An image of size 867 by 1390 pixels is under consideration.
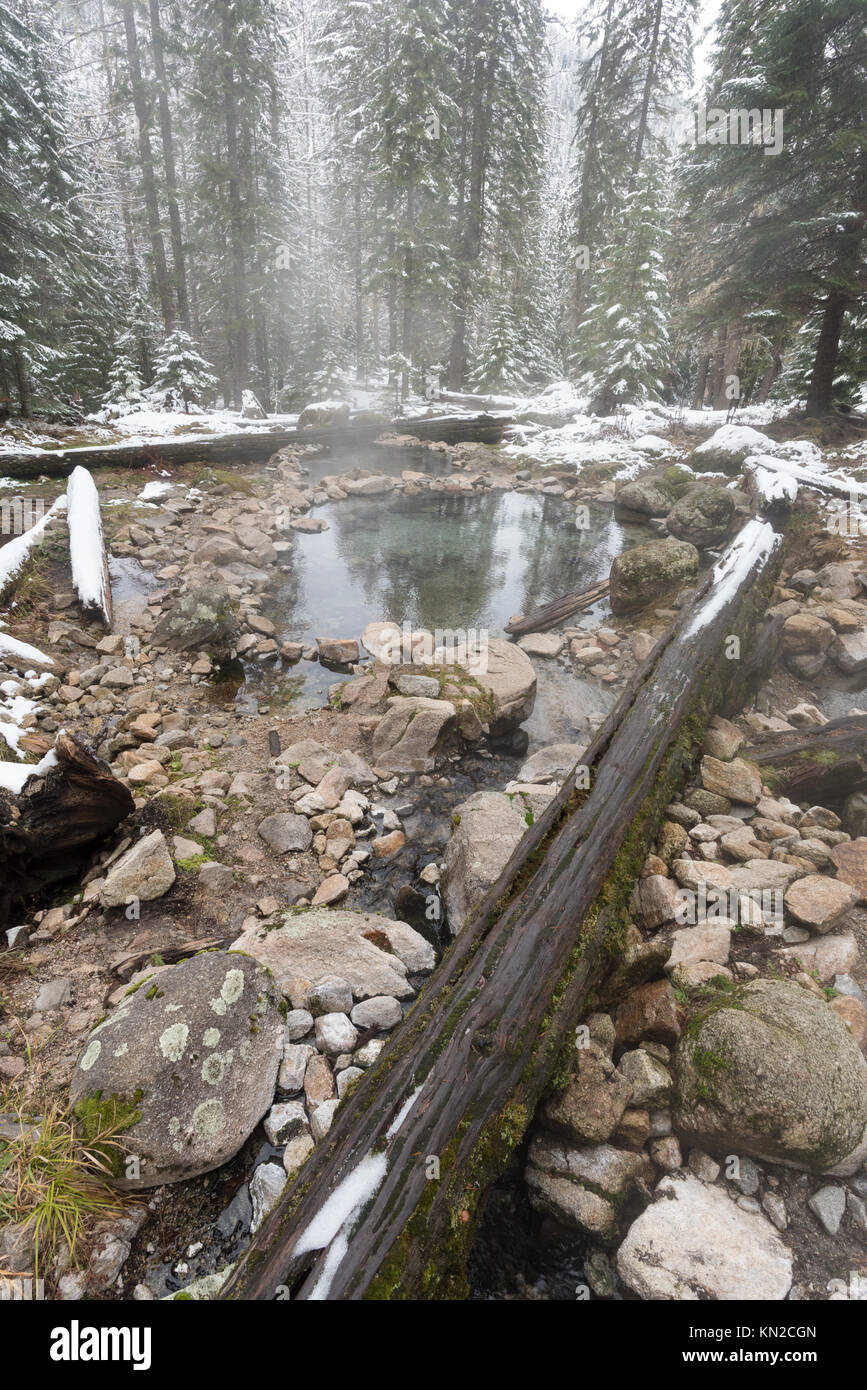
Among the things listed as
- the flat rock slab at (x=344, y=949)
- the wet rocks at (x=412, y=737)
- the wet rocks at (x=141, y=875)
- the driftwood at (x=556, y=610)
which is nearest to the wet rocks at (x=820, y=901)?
the flat rock slab at (x=344, y=949)

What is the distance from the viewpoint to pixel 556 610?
9719mm

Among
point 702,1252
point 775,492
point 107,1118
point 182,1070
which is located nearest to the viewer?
point 702,1252

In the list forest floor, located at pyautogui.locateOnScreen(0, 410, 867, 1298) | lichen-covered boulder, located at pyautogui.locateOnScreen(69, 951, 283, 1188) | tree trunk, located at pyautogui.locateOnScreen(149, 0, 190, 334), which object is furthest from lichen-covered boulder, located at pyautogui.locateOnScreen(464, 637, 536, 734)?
tree trunk, located at pyautogui.locateOnScreen(149, 0, 190, 334)

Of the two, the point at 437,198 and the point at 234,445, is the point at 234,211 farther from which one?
the point at 234,445

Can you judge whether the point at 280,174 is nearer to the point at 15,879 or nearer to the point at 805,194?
the point at 805,194

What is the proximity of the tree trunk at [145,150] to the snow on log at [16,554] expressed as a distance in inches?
607

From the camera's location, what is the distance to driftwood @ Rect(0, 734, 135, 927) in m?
3.92

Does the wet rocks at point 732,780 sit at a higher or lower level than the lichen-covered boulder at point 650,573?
lower

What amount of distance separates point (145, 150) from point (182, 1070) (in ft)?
85.0

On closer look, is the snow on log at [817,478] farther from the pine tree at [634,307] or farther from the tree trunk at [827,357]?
the pine tree at [634,307]

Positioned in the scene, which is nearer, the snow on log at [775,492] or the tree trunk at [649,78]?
the snow on log at [775,492]

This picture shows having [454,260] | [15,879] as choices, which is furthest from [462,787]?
[454,260]

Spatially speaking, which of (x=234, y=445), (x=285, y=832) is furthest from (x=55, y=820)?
(x=234, y=445)

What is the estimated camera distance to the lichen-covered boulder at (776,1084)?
2.52 m
